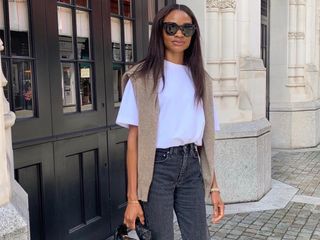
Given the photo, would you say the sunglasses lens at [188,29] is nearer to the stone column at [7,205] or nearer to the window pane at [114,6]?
the stone column at [7,205]

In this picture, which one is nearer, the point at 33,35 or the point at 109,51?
the point at 33,35

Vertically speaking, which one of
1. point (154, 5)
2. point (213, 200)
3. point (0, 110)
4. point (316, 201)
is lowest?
point (316, 201)

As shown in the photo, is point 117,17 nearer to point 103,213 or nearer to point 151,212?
point 103,213

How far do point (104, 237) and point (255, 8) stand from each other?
3.78 metres

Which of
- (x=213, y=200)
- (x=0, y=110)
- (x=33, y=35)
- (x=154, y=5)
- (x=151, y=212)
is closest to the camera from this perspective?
(x=0, y=110)

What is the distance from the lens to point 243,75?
614 centimetres

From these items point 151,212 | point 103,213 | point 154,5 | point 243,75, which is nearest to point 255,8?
point 243,75

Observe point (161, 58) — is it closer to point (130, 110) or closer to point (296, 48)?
point (130, 110)

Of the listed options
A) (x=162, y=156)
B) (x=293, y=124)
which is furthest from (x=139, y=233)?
(x=293, y=124)

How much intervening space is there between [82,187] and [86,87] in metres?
0.96

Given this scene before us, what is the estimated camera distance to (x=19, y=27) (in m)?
3.59

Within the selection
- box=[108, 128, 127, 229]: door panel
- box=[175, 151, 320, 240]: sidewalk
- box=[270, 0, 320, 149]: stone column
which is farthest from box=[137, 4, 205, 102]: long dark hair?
box=[270, 0, 320, 149]: stone column

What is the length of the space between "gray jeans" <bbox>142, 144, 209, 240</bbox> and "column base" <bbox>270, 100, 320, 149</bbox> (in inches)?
291

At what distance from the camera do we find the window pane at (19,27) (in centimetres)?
353
